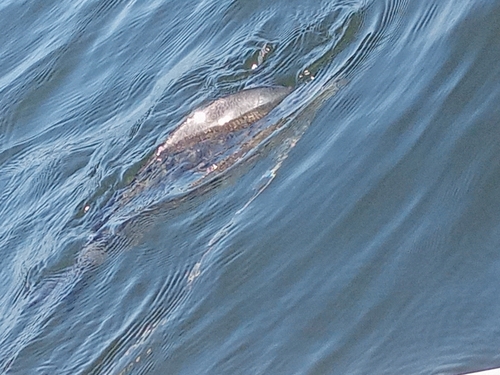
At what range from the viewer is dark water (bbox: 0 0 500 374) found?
15.8ft

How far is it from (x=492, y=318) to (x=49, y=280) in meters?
3.13

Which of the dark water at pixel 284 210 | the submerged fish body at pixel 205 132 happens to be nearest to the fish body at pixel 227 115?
the submerged fish body at pixel 205 132

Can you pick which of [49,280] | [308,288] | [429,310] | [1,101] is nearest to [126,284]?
[49,280]

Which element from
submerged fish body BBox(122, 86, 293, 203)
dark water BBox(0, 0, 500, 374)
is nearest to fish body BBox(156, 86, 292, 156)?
submerged fish body BBox(122, 86, 293, 203)

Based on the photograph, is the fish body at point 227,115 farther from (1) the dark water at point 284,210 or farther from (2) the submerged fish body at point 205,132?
(1) the dark water at point 284,210

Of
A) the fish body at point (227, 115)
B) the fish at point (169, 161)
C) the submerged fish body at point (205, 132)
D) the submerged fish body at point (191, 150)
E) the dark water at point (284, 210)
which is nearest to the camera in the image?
the dark water at point (284, 210)

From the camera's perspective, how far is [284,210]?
577cm

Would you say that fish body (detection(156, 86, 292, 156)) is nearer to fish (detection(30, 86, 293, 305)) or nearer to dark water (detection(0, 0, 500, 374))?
fish (detection(30, 86, 293, 305))

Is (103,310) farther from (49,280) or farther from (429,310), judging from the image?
(429,310)

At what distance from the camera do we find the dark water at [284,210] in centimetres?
483

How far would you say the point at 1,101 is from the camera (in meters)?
9.35

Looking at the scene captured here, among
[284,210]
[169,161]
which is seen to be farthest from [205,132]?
[284,210]

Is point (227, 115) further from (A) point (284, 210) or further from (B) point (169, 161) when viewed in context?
(A) point (284, 210)

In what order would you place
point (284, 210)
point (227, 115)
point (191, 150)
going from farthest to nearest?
point (227, 115)
point (191, 150)
point (284, 210)
